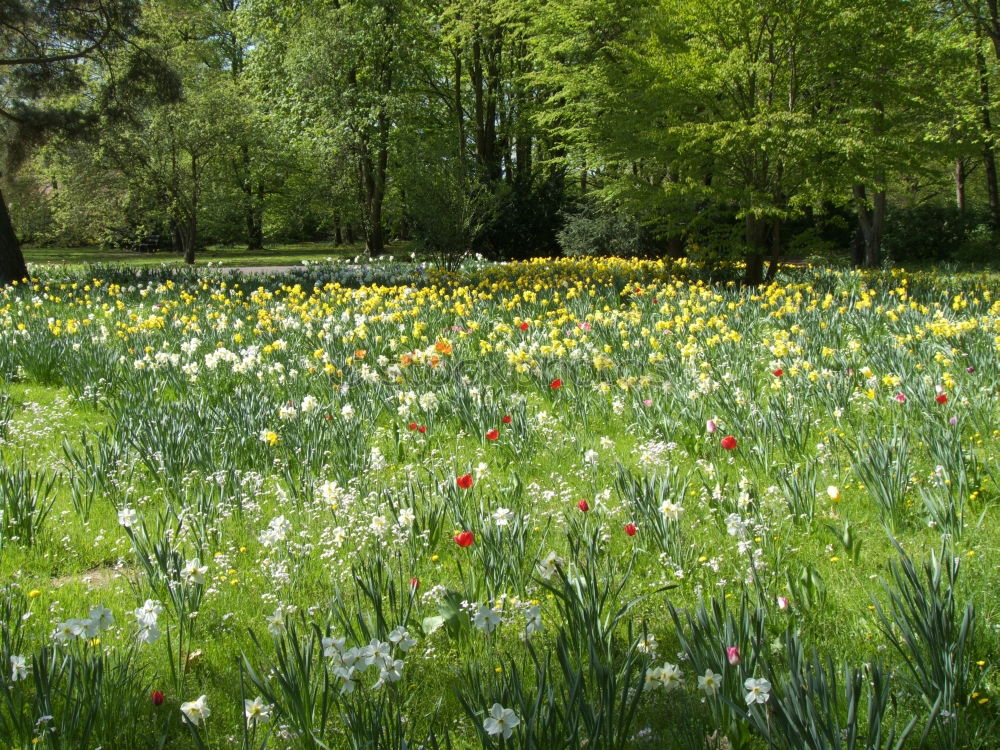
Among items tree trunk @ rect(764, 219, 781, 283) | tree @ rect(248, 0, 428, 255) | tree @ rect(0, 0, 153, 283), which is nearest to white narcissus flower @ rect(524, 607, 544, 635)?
tree trunk @ rect(764, 219, 781, 283)

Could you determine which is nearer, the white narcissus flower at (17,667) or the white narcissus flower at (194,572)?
the white narcissus flower at (17,667)

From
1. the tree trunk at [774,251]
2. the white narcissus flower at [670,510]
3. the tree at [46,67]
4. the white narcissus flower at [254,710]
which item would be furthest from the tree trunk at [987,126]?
the white narcissus flower at [254,710]

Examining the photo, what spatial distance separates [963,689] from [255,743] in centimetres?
183

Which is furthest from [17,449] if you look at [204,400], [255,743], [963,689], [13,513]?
[963,689]

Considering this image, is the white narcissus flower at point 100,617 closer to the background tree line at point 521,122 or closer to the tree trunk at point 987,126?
the background tree line at point 521,122

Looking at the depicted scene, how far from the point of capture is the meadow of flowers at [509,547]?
1827 mm

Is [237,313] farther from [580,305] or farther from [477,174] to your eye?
[477,174]

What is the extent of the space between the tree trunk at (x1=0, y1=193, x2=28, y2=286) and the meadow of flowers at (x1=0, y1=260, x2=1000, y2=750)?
825 centimetres

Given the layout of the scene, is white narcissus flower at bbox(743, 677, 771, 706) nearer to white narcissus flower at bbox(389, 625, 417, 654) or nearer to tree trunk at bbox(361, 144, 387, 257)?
white narcissus flower at bbox(389, 625, 417, 654)

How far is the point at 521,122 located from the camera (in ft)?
93.6

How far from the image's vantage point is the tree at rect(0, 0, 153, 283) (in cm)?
1318

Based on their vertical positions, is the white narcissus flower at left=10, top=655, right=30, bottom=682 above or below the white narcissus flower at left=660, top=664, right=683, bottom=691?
above

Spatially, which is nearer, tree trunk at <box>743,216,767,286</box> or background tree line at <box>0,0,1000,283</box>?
background tree line at <box>0,0,1000,283</box>

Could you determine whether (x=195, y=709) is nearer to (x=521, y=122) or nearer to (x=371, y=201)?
(x=371, y=201)
